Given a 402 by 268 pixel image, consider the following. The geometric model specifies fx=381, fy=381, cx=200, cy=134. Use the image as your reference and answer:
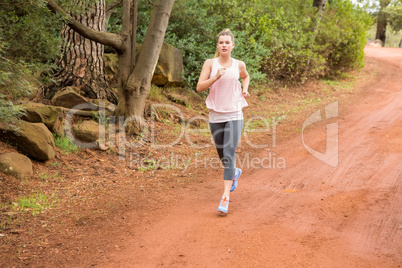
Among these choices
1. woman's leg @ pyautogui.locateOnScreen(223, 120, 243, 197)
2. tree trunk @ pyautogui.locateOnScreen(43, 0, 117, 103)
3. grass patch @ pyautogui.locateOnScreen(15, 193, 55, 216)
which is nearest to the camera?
woman's leg @ pyautogui.locateOnScreen(223, 120, 243, 197)

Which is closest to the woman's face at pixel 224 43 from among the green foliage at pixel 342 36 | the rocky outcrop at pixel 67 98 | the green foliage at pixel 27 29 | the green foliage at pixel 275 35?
the green foliage at pixel 27 29

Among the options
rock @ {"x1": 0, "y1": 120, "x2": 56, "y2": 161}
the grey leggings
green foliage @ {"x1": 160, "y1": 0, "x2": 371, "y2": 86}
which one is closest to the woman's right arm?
the grey leggings

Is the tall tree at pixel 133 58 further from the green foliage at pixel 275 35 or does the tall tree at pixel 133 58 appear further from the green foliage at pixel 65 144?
the green foliage at pixel 275 35

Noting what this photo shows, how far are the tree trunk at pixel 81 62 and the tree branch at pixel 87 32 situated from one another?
91cm

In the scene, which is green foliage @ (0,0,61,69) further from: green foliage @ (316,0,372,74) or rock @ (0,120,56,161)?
green foliage @ (316,0,372,74)

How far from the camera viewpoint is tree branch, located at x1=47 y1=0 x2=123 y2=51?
6.52 meters

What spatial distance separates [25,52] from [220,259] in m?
4.81

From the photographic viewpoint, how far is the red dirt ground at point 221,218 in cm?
390

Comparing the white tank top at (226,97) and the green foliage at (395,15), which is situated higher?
the green foliage at (395,15)

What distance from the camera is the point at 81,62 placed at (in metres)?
8.73

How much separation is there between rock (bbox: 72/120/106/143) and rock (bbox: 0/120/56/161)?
3.21ft

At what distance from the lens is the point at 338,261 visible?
12.3ft

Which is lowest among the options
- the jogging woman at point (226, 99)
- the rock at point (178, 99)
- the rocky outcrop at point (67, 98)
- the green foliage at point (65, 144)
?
the green foliage at point (65, 144)

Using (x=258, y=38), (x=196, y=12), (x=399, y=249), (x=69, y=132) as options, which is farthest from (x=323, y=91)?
(x=399, y=249)
